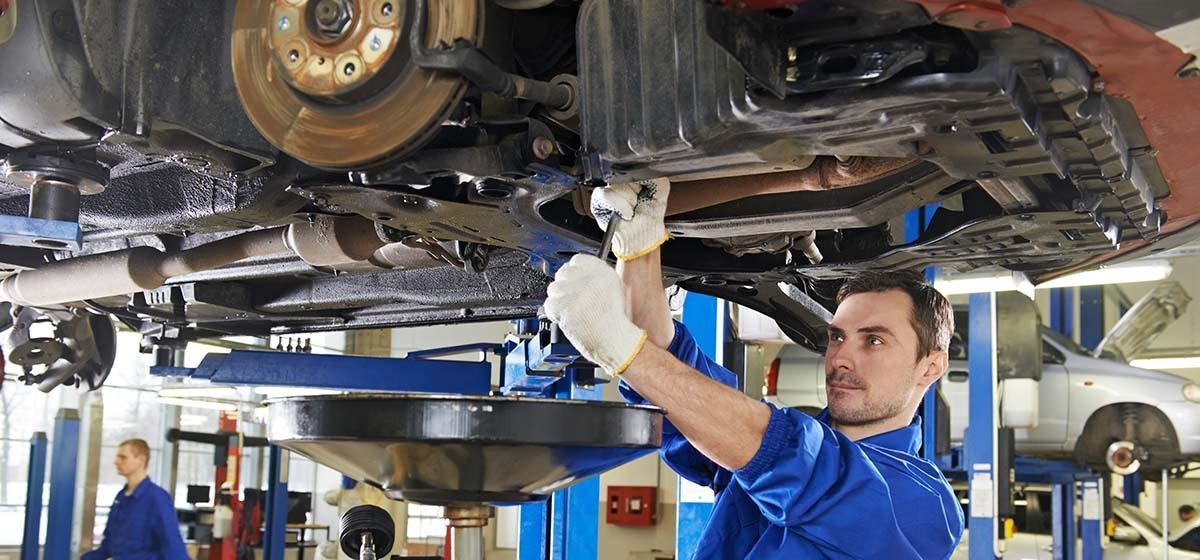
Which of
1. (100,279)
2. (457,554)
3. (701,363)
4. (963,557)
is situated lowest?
(963,557)

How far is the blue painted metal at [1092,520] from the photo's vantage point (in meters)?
8.55

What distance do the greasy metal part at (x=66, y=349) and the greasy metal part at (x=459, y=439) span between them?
11.4 feet

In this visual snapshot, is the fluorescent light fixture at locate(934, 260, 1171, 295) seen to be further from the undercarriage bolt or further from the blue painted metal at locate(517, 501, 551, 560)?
the undercarriage bolt

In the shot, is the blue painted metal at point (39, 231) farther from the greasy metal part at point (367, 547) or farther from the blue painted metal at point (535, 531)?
the blue painted metal at point (535, 531)

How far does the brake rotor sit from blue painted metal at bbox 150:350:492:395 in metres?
2.97

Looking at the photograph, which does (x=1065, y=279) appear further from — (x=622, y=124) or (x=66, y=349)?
(x=66, y=349)

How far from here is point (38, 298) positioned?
3.51 m

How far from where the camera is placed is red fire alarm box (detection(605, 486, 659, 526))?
13.7m

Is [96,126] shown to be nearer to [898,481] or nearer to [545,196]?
[545,196]

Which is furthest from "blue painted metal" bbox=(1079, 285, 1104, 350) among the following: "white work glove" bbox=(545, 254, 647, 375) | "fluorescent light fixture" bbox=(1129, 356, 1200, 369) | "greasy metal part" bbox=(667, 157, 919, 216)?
"white work glove" bbox=(545, 254, 647, 375)

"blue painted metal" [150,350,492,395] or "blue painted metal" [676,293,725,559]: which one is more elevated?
"blue painted metal" [676,293,725,559]

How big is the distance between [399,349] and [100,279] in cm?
1278

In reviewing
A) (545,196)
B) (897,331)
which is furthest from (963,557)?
(545,196)

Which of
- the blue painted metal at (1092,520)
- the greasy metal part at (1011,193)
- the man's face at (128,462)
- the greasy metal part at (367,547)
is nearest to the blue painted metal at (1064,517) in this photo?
the blue painted metal at (1092,520)
